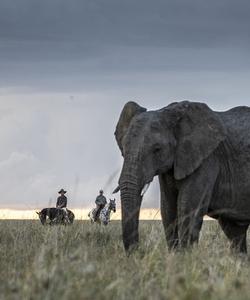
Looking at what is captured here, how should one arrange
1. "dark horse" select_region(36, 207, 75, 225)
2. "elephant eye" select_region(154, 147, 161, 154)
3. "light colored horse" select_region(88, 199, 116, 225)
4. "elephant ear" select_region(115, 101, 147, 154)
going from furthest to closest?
1. "light colored horse" select_region(88, 199, 116, 225)
2. "dark horse" select_region(36, 207, 75, 225)
3. "elephant ear" select_region(115, 101, 147, 154)
4. "elephant eye" select_region(154, 147, 161, 154)

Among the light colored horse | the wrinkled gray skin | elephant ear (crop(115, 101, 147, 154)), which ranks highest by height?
the light colored horse

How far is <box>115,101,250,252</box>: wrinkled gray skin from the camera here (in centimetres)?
1073

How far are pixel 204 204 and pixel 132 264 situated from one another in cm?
350

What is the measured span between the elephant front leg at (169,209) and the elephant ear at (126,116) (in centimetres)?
98

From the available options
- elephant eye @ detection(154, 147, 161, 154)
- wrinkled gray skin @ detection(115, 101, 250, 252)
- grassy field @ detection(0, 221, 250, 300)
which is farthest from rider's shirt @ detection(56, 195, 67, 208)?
elephant eye @ detection(154, 147, 161, 154)

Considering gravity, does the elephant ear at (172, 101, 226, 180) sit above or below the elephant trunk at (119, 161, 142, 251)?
above

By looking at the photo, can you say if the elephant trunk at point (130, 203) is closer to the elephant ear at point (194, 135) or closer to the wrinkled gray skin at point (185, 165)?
the wrinkled gray skin at point (185, 165)

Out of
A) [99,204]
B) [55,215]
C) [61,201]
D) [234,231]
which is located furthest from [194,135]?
[99,204]

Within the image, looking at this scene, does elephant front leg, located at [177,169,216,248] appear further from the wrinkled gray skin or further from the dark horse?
the dark horse

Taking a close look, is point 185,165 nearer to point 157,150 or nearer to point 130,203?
point 157,150

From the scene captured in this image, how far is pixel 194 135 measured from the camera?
11758 millimetres

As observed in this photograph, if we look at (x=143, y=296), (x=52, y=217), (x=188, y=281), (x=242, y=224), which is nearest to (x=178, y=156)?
(x=242, y=224)

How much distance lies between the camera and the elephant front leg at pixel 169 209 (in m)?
11.9

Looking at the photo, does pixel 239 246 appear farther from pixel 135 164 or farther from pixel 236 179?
pixel 135 164
